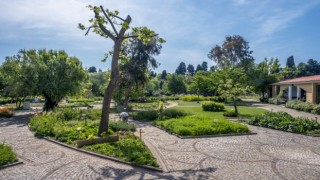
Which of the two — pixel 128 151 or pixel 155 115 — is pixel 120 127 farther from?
pixel 155 115

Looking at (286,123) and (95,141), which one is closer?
(95,141)

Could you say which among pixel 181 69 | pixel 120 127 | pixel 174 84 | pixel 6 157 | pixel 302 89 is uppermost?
pixel 181 69

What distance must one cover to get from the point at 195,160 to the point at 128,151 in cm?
225

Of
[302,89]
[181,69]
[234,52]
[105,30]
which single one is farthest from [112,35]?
[181,69]

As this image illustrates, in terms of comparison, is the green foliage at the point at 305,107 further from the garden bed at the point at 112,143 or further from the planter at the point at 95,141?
the planter at the point at 95,141

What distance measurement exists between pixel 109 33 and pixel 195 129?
20.1 feet

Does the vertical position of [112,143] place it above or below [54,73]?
below

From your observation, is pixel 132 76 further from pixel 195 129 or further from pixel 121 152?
pixel 121 152

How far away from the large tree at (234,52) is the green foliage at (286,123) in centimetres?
3718

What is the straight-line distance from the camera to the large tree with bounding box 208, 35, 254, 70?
52.3m

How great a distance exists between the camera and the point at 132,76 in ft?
91.0

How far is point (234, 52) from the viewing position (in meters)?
52.9

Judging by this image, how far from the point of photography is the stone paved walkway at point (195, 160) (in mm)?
6754

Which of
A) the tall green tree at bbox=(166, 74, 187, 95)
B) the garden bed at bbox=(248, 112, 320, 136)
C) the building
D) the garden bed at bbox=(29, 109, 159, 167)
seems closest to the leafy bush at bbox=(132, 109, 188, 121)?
the garden bed at bbox=(248, 112, 320, 136)
